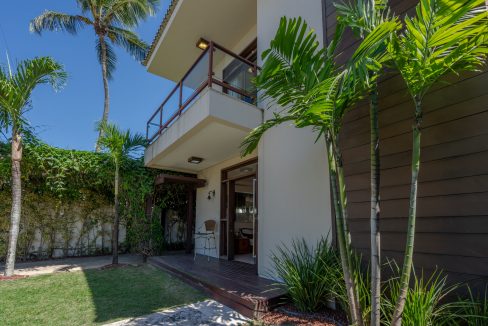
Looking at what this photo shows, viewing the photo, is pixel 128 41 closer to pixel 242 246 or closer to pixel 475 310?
pixel 242 246

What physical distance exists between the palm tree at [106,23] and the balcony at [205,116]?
7.12m

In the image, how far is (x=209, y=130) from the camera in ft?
18.7

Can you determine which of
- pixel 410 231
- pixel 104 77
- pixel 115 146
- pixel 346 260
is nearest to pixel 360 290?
pixel 346 260

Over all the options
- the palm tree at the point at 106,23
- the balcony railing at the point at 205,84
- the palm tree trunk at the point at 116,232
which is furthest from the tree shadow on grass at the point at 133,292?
the palm tree at the point at 106,23

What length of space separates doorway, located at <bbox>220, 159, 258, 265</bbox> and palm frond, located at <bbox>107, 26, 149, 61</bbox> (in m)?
9.96

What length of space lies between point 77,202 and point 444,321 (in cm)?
1008

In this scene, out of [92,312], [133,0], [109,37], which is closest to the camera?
[92,312]

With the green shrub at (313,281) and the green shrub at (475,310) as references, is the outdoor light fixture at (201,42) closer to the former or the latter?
the green shrub at (313,281)

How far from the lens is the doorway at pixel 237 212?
7477 mm

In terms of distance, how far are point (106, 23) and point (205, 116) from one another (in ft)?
39.2

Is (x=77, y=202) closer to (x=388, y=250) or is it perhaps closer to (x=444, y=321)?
(x=388, y=250)

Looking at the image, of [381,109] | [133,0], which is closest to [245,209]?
[381,109]

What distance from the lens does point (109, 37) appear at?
14.0 metres

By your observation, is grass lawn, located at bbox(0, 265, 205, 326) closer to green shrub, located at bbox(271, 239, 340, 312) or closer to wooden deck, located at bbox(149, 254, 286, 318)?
wooden deck, located at bbox(149, 254, 286, 318)
